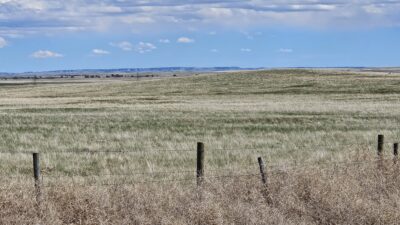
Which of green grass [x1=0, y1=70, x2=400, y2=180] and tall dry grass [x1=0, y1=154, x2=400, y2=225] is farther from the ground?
tall dry grass [x1=0, y1=154, x2=400, y2=225]

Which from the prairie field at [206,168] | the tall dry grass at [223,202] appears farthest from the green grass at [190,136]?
the tall dry grass at [223,202]

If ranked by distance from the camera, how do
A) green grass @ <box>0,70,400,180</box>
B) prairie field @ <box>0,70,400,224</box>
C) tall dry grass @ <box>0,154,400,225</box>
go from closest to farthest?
tall dry grass @ <box>0,154,400,225</box> < prairie field @ <box>0,70,400,224</box> < green grass @ <box>0,70,400,180</box>

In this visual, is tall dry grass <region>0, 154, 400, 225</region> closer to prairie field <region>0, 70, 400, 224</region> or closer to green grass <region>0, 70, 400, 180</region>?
prairie field <region>0, 70, 400, 224</region>

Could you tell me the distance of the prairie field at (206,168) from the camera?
10.4 meters

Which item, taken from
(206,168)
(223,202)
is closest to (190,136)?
(206,168)

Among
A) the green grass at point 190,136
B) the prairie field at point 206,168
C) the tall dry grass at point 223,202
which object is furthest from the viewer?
the green grass at point 190,136

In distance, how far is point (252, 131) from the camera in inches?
1192

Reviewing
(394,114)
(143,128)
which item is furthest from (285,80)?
(143,128)

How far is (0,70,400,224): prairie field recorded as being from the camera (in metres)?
10.4

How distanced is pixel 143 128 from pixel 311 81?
180 feet

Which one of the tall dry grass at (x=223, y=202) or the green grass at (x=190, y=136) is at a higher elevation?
the tall dry grass at (x=223, y=202)

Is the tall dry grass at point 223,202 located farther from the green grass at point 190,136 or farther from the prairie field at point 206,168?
the green grass at point 190,136

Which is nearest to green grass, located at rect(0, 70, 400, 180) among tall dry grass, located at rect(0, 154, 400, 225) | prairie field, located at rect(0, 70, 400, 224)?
prairie field, located at rect(0, 70, 400, 224)

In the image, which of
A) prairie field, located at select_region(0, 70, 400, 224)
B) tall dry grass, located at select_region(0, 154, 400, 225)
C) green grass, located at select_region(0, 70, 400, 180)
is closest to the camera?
tall dry grass, located at select_region(0, 154, 400, 225)
